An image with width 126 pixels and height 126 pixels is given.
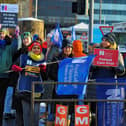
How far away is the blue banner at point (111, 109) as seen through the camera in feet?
18.4

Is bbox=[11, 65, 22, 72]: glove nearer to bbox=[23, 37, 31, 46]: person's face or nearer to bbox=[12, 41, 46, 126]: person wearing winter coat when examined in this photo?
bbox=[12, 41, 46, 126]: person wearing winter coat

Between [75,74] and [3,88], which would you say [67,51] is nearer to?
[75,74]

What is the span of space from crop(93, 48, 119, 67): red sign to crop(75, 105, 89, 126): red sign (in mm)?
1159

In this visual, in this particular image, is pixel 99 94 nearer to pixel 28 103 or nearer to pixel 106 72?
pixel 106 72

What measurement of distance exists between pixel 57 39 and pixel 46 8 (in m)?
76.9

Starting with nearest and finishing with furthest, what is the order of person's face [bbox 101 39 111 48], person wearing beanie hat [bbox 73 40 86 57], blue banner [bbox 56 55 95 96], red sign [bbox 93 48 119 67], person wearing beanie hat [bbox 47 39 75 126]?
1. blue banner [bbox 56 55 95 96]
2. person wearing beanie hat [bbox 47 39 75 126]
3. person wearing beanie hat [bbox 73 40 86 57]
4. red sign [bbox 93 48 119 67]
5. person's face [bbox 101 39 111 48]

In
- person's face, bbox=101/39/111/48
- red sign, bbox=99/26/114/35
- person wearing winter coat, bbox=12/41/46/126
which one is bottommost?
person wearing winter coat, bbox=12/41/46/126

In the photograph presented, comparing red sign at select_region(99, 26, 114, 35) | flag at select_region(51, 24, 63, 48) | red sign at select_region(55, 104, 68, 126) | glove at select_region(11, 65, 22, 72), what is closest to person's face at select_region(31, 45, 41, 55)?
glove at select_region(11, 65, 22, 72)

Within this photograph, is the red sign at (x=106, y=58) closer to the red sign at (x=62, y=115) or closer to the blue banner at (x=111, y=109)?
the blue banner at (x=111, y=109)

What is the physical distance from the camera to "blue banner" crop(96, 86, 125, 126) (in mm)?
5619

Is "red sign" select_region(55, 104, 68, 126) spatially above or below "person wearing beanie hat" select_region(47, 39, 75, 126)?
below

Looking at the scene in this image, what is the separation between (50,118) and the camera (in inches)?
239

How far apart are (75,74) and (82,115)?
2.60ft

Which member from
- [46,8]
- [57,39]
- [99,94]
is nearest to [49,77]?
[99,94]
